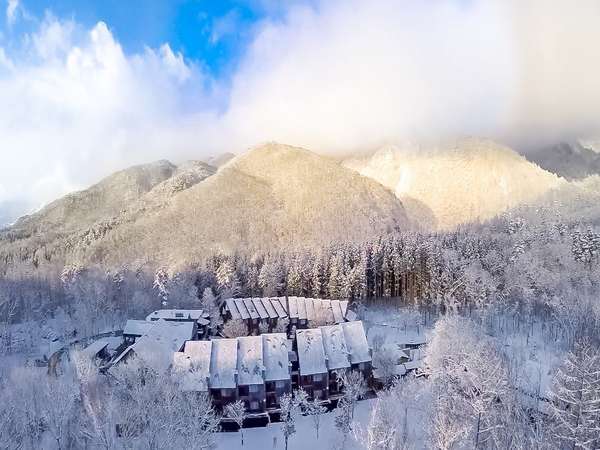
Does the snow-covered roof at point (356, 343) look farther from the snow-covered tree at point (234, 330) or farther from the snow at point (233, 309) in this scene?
the snow at point (233, 309)

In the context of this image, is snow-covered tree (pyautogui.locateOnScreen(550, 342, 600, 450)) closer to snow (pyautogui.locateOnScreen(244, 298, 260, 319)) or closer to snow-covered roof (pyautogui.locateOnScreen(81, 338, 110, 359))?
snow (pyautogui.locateOnScreen(244, 298, 260, 319))

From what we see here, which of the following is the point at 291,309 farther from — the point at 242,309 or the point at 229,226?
the point at 229,226

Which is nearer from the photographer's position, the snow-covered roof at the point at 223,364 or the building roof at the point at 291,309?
the snow-covered roof at the point at 223,364

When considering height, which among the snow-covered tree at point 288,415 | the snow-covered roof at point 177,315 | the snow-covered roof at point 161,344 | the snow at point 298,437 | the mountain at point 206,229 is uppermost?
the mountain at point 206,229

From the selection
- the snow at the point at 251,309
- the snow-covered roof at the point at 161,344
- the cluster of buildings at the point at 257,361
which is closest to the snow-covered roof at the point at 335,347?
the cluster of buildings at the point at 257,361

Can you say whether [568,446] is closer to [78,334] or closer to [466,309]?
[466,309]

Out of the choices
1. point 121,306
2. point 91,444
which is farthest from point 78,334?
point 91,444

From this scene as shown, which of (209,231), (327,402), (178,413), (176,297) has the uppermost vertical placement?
(209,231)
